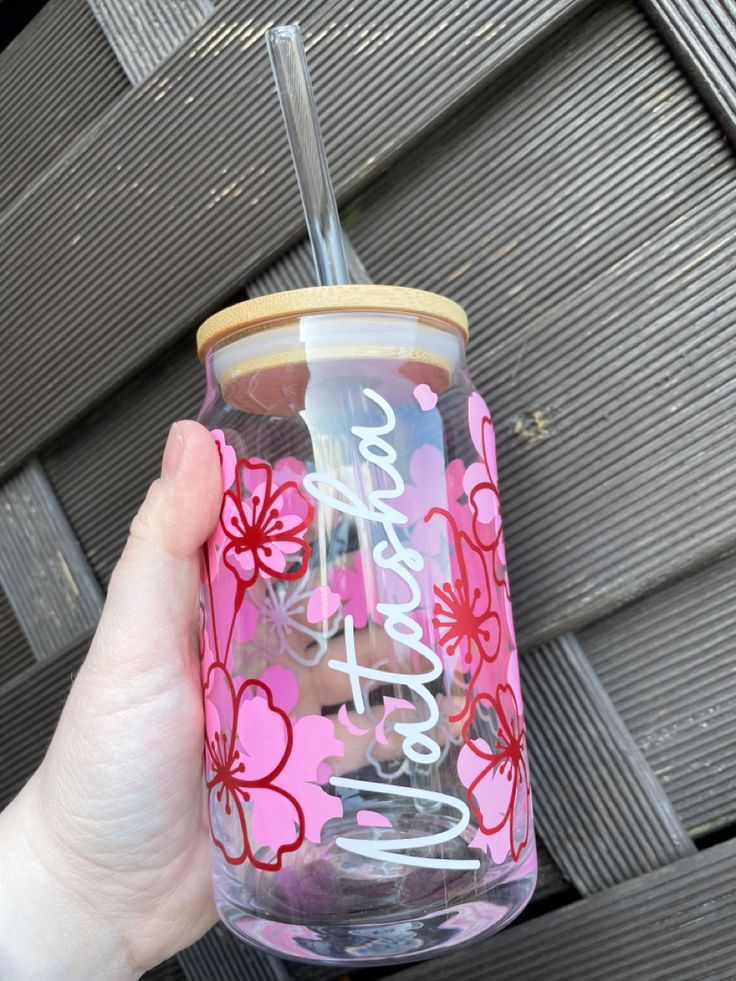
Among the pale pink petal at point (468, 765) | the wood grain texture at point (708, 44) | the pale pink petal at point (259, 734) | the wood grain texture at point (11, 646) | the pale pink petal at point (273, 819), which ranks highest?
the wood grain texture at point (708, 44)

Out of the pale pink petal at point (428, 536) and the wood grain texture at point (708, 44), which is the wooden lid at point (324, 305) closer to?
the pale pink petal at point (428, 536)

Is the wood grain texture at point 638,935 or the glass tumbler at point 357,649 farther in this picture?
the wood grain texture at point 638,935

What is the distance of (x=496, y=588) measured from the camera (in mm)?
429

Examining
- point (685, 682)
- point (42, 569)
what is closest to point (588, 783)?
point (685, 682)

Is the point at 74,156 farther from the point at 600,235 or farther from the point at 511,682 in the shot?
the point at 511,682

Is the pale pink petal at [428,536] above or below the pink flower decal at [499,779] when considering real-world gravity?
above

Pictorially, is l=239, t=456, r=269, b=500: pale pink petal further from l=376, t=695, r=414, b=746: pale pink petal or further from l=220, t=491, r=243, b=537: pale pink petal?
l=376, t=695, r=414, b=746: pale pink petal

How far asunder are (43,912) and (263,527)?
28cm

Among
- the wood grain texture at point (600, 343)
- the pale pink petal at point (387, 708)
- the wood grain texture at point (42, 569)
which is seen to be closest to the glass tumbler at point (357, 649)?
the pale pink petal at point (387, 708)

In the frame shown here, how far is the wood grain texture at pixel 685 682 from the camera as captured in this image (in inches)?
19.9

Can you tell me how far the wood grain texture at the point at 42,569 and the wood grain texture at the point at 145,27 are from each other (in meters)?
0.30

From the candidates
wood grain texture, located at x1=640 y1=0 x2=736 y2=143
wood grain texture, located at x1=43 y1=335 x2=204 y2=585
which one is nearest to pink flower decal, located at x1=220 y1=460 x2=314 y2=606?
wood grain texture, located at x1=43 y1=335 x2=204 y2=585

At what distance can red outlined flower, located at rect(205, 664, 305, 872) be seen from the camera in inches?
15.5

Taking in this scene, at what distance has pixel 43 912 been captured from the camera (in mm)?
505
